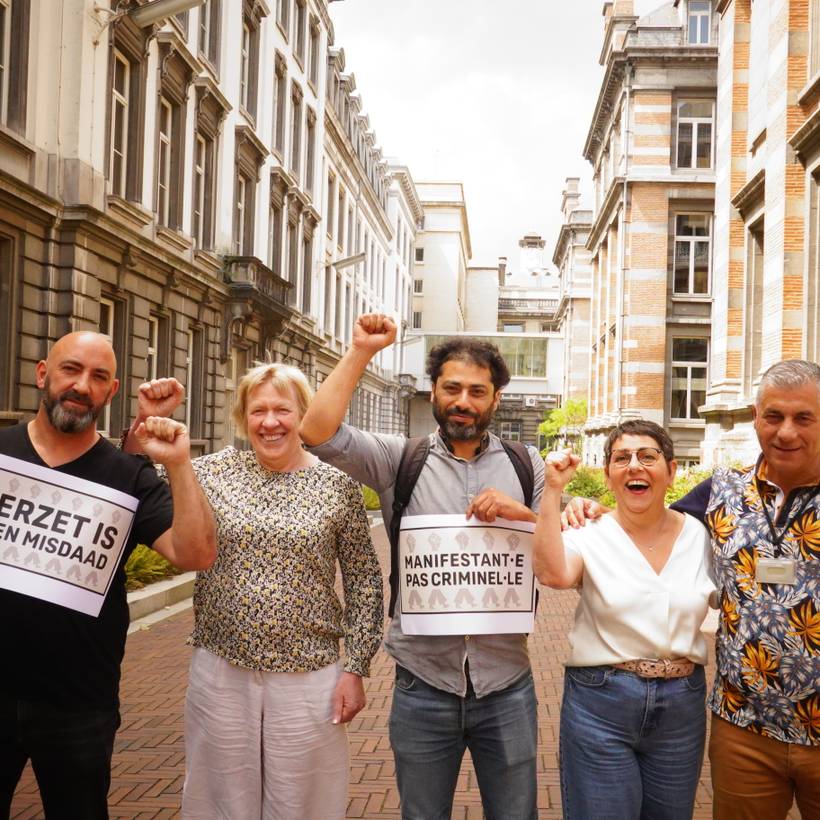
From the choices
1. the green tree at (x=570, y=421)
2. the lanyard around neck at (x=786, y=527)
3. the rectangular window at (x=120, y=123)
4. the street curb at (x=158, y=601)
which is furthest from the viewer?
the green tree at (x=570, y=421)

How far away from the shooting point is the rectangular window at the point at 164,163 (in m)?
19.4

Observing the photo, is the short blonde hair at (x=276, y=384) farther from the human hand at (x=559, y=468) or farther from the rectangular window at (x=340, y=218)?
the rectangular window at (x=340, y=218)

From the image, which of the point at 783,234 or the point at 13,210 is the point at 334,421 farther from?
the point at 783,234

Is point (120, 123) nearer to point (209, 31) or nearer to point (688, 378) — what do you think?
point (209, 31)

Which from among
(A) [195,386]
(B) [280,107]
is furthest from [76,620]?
(B) [280,107]

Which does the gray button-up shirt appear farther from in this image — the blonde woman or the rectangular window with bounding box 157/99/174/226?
the rectangular window with bounding box 157/99/174/226

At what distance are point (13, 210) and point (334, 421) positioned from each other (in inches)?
464

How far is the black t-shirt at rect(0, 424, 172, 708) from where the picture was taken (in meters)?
3.05

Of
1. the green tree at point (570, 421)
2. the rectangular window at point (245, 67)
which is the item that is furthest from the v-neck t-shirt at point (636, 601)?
the green tree at point (570, 421)

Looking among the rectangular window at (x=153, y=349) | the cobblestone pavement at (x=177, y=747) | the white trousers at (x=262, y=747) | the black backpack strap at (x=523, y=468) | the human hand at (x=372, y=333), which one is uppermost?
the rectangular window at (x=153, y=349)

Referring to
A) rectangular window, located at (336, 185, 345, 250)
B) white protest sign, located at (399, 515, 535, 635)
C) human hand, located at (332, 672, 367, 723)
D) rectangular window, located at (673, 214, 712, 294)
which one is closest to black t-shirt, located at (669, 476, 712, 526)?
white protest sign, located at (399, 515, 535, 635)

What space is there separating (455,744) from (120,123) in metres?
16.3

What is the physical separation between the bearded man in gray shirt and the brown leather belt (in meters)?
0.39

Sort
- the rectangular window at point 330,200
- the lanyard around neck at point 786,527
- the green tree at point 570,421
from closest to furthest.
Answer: the lanyard around neck at point 786,527
the rectangular window at point 330,200
the green tree at point 570,421
